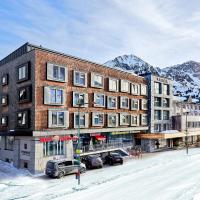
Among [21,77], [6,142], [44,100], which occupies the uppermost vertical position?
[21,77]

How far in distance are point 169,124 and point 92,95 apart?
2738 centimetres

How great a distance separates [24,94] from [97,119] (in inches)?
512

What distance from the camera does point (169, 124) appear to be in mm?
67812

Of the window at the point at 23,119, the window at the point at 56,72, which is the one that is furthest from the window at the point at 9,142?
the window at the point at 56,72

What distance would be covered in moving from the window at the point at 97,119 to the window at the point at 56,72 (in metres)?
8.61

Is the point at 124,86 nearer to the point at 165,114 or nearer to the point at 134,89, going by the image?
the point at 134,89

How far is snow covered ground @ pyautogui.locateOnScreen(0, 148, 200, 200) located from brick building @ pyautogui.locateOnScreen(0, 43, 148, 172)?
13.5ft

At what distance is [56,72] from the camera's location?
41.5 meters

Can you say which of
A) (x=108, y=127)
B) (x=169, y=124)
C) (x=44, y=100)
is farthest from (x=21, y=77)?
(x=169, y=124)

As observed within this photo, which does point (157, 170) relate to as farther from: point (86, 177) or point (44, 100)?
point (44, 100)

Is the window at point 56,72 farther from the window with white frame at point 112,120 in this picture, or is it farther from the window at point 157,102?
the window at point 157,102

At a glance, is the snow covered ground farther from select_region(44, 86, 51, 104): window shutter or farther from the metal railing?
select_region(44, 86, 51, 104): window shutter

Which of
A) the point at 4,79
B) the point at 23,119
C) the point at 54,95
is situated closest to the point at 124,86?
the point at 54,95

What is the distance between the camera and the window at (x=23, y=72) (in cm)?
4034
